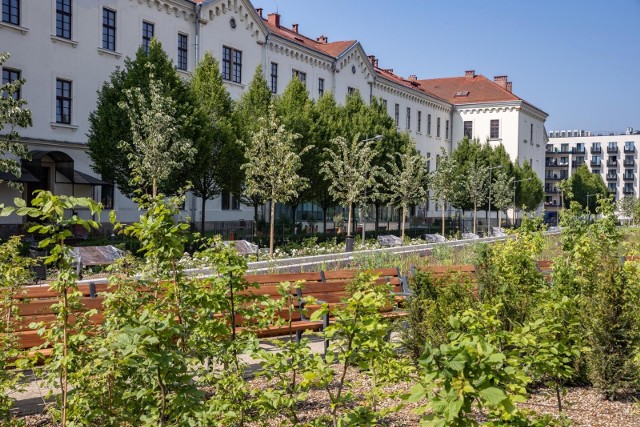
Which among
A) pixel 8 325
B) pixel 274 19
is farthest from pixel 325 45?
pixel 8 325

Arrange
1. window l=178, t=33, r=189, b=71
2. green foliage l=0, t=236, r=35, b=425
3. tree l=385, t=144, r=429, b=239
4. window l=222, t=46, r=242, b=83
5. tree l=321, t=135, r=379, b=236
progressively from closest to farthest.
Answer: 1. green foliage l=0, t=236, r=35, b=425
2. tree l=321, t=135, r=379, b=236
3. window l=178, t=33, r=189, b=71
4. tree l=385, t=144, r=429, b=239
5. window l=222, t=46, r=242, b=83

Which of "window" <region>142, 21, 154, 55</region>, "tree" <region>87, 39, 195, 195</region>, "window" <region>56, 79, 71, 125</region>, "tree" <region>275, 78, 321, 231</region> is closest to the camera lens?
"tree" <region>87, 39, 195, 195</region>

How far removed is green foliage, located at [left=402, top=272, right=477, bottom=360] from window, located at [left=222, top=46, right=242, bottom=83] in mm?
28942

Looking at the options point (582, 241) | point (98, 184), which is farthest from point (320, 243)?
point (582, 241)

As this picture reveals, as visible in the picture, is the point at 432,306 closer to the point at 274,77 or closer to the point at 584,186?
the point at 274,77

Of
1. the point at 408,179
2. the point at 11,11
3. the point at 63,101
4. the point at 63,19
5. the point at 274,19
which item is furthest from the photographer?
the point at 274,19

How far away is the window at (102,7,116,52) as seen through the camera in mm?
28906

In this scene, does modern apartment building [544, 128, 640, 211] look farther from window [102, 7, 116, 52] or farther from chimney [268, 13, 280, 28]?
window [102, 7, 116, 52]

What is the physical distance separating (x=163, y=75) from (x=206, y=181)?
4.75 m

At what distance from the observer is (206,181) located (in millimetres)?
26750

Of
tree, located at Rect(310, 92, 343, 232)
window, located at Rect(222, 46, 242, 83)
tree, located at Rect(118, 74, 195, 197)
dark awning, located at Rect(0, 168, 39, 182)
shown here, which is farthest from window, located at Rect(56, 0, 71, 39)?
tree, located at Rect(310, 92, 343, 232)

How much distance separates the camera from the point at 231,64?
3566 centimetres

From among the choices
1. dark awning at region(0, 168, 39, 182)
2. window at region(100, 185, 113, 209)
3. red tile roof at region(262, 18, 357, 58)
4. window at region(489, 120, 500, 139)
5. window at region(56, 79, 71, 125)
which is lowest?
window at region(100, 185, 113, 209)

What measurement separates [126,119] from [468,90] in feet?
169
